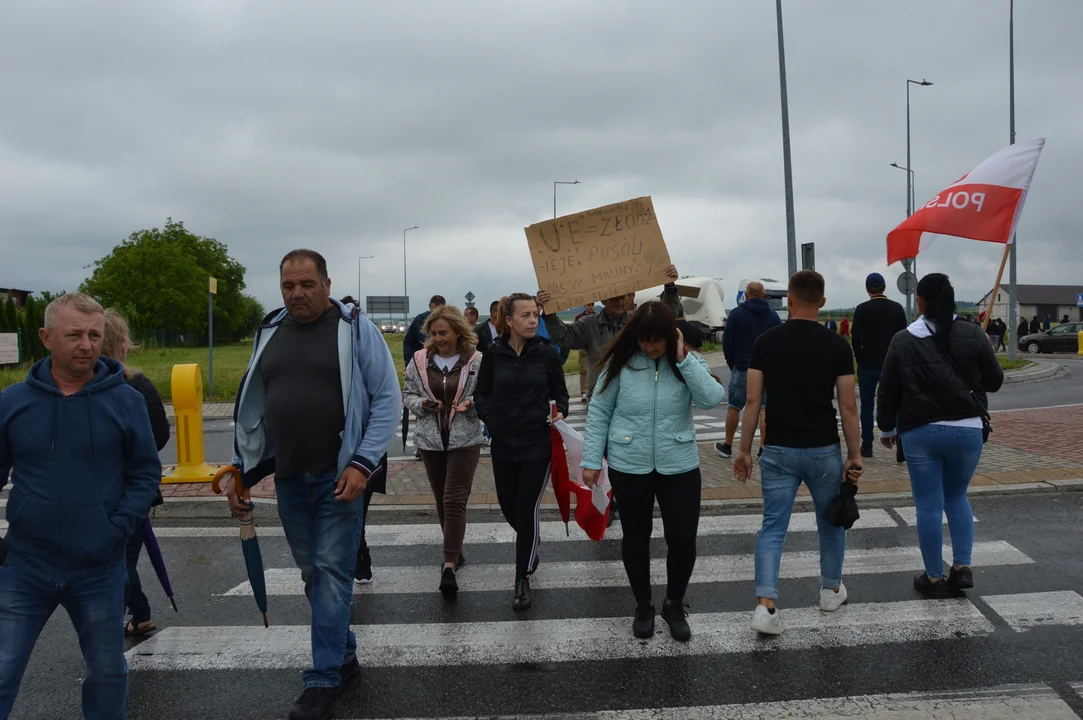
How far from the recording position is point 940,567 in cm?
500

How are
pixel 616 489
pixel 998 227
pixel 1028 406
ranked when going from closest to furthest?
pixel 616 489 < pixel 998 227 < pixel 1028 406

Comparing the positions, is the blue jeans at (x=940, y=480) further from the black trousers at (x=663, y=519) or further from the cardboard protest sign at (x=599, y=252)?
the cardboard protest sign at (x=599, y=252)

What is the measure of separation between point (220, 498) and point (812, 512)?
5394 mm

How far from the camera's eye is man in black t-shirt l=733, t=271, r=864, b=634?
4.47m

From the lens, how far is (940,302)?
4.93m

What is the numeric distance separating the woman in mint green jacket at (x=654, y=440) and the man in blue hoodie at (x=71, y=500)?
2348 mm

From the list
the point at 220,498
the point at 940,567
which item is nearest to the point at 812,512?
the point at 940,567

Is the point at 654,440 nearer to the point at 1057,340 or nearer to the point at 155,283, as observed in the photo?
the point at 1057,340

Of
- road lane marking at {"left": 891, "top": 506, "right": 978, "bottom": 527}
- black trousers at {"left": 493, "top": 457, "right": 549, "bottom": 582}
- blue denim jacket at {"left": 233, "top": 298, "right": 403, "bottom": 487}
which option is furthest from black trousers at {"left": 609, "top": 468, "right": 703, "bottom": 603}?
road lane marking at {"left": 891, "top": 506, "right": 978, "bottom": 527}

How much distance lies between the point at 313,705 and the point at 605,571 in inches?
99.5

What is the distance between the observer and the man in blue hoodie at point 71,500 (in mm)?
3029

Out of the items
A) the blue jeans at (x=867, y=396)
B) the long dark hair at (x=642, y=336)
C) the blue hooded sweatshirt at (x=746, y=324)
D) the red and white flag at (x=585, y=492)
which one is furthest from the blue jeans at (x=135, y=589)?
the blue jeans at (x=867, y=396)

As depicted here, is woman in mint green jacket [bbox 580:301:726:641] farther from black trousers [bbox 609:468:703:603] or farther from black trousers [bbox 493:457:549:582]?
black trousers [bbox 493:457:549:582]

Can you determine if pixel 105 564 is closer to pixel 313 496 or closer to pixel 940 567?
pixel 313 496
